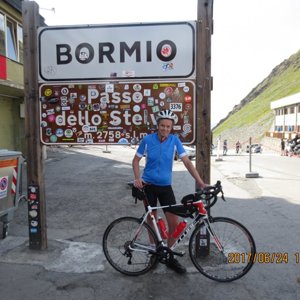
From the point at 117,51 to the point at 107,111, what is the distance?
2.81 ft

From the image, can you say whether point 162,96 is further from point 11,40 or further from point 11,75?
point 11,40

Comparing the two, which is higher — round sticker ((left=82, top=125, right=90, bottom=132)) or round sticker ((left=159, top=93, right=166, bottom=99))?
round sticker ((left=159, top=93, right=166, bottom=99))

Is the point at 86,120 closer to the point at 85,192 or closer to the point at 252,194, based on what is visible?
the point at 85,192

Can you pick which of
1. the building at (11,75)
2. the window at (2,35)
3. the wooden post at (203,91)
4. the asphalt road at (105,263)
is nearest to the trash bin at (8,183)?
the asphalt road at (105,263)

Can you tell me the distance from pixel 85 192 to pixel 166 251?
20.0 ft

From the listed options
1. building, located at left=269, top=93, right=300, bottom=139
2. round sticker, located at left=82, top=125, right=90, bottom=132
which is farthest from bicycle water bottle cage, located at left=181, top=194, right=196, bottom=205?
building, located at left=269, top=93, right=300, bottom=139

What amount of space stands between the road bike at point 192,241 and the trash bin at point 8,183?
5.56ft

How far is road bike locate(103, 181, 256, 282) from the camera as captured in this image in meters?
4.27

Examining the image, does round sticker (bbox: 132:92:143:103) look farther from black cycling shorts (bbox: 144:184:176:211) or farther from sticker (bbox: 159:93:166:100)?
black cycling shorts (bbox: 144:184:176:211)

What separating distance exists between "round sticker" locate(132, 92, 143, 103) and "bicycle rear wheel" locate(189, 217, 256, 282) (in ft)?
6.37

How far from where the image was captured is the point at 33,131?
203 inches

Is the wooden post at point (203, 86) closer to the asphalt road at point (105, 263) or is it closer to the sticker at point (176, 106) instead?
the sticker at point (176, 106)

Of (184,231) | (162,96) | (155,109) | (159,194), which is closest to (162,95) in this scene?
(162,96)

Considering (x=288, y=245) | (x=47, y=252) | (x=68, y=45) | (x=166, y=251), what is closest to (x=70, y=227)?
(x=47, y=252)
